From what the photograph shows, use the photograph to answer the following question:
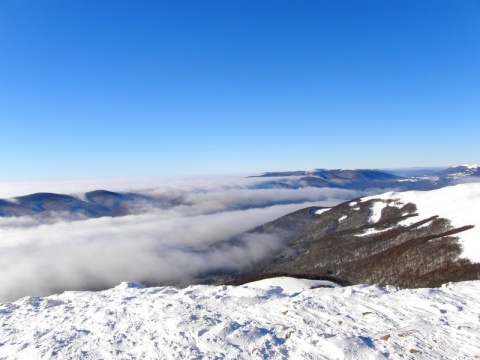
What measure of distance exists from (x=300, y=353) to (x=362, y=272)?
114206 mm

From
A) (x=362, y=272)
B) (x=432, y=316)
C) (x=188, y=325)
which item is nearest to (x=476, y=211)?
(x=362, y=272)

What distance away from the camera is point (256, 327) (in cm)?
1705

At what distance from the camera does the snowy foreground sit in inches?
565

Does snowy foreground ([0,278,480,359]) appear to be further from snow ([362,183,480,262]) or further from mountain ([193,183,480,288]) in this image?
snow ([362,183,480,262])

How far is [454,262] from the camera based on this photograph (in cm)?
8038

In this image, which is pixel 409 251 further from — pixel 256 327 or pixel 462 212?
pixel 256 327

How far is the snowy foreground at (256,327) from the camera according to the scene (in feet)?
47.1

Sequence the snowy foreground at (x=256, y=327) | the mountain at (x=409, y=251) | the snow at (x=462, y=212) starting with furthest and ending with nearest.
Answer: the snow at (x=462, y=212)
the mountain at (x=409, y=251)
the snowy foreground at (x=256, y=327)

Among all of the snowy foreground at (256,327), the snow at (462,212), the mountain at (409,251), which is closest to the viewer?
the snowy foreground at (256,327)

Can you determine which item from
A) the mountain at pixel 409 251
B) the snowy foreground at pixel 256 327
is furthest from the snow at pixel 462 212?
the snowy foreground at pixel 256 327

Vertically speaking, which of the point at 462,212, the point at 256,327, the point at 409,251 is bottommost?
the point at 409,251

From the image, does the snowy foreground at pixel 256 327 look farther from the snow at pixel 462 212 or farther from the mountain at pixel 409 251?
the snow at pixel 462 212

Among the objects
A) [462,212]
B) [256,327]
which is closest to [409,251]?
[462,212]

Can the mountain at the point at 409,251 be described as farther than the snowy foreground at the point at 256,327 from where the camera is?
Yes
